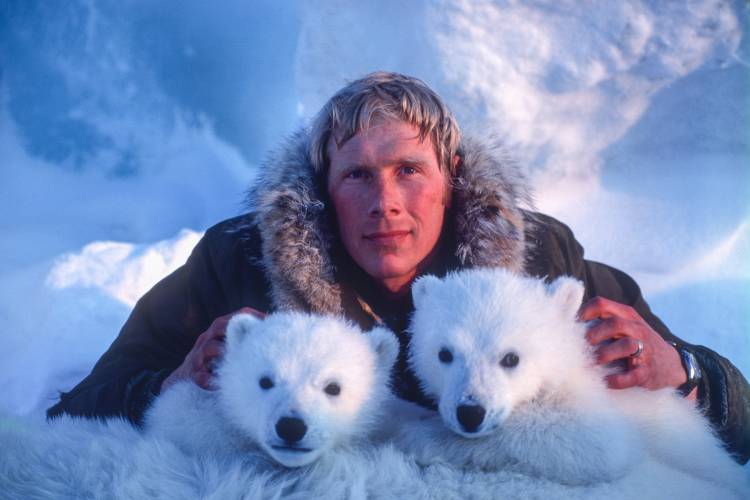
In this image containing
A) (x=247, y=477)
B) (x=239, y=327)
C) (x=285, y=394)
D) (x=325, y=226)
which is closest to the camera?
(x=247, y=477)

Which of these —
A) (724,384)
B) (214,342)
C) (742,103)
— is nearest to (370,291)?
(214,342)

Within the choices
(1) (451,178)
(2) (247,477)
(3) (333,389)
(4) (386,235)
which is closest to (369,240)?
(4) (386,235)

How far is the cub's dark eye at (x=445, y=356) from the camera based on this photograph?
48.1 inches

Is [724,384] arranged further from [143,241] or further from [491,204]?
[143,241]

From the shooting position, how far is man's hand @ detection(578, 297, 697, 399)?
1352mm

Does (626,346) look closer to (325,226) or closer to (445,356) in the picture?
(445,356)

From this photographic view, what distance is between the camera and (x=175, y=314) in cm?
221

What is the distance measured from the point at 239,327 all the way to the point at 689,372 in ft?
4.15

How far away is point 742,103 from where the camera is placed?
4027 mm

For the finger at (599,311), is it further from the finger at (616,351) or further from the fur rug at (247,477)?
the fur rug at (247,477)

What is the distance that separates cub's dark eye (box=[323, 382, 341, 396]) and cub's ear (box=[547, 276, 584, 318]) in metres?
0.55

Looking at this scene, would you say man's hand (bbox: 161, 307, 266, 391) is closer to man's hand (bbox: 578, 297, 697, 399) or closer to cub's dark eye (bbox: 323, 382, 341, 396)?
cub's dark eye (bbox: 323, 382, 341, 396)

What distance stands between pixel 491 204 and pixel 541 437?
1036 millimetres

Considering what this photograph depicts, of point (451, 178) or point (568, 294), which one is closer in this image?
point (568, 294)
